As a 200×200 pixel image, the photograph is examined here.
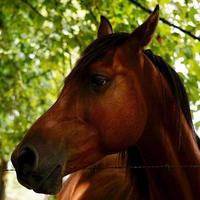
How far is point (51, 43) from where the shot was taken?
7176mm

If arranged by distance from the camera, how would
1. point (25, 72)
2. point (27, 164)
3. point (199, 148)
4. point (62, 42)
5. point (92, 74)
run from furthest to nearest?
point (25, 72) < point (62, 42) < point (199, 148) < point (92, 74) < point (27, 164)

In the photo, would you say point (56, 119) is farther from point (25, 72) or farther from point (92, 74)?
point (25, 72)

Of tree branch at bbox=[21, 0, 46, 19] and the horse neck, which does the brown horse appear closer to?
the horse neck

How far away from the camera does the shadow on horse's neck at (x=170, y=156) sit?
9.53 ft

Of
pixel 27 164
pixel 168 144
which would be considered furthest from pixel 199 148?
pixel 27 164

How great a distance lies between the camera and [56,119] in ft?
8.81

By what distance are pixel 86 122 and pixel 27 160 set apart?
1.12ft

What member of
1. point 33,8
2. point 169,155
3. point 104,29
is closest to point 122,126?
point 169,155

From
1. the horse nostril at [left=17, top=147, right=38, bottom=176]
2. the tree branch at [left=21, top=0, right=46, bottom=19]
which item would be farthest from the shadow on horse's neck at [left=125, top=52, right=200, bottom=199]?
the tree branch at [left=21, top=0, right=46, bottom=19]

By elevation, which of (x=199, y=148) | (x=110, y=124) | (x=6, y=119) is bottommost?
(x=6, y=119)

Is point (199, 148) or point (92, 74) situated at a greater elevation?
point (92, 74)

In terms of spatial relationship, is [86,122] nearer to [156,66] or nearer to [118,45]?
[118,45]

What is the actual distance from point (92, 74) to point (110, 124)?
0.86 feet

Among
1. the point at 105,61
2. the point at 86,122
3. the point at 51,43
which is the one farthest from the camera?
the point at 51,43
